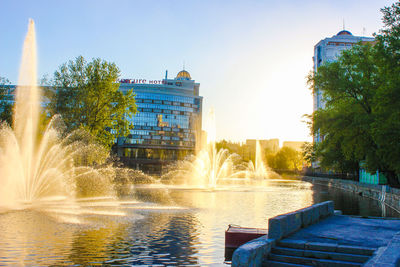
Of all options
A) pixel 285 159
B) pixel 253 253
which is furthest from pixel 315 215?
pixel 285 159

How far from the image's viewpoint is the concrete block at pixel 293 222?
31.8 feet

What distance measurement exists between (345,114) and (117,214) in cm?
2431

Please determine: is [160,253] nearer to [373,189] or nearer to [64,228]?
[64,228]

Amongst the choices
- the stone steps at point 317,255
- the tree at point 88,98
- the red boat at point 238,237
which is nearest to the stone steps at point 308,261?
the stone steps at point 317,255

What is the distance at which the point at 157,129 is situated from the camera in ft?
382

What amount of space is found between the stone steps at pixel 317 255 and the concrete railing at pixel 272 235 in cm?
29

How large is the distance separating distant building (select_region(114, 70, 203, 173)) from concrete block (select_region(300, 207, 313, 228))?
103 metres

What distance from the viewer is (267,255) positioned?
8.41 m

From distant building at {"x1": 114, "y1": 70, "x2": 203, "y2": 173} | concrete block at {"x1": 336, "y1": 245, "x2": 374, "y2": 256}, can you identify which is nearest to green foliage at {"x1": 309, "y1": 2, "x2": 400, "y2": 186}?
concrete block at {"x1": 336, "y1": 245, "x2": 374, "y2": 256}

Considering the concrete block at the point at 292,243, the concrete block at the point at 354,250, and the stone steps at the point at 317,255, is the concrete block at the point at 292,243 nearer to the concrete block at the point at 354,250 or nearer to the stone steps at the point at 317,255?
the stone steps at the point at 317,255

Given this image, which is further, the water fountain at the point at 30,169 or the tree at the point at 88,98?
the tree at the point at 88,98

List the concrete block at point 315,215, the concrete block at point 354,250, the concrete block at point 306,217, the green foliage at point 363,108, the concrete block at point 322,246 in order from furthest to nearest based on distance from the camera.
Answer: the green foliage at point 363,108, the concrete block at point 315,215, the concrete block at point 306,217, the concrete block at point 322,246, the concrete block at point 354,250

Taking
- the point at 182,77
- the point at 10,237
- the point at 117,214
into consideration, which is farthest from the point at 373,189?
the point at 182,77

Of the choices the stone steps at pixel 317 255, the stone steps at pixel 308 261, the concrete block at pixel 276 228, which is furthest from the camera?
the concrete block at pixel 276 228
